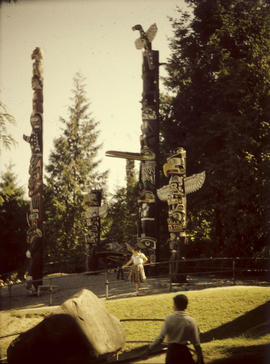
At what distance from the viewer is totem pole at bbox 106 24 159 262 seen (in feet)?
58.9

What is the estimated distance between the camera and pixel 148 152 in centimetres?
1892

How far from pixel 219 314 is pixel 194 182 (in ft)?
17.4

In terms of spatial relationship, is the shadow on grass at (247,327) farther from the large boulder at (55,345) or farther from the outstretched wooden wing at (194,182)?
the outstretched wooden wing at (194,182)

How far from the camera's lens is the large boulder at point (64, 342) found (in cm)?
798

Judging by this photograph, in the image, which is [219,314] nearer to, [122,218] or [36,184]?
[36,184]

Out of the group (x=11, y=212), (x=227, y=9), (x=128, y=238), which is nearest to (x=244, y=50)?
(x=227, y=9)

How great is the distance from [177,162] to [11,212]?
1963 cm

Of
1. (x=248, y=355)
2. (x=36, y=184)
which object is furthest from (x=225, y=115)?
(x=248, y=355)

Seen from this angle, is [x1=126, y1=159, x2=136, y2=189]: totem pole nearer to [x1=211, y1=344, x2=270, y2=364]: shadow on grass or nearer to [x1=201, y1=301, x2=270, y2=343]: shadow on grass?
[x1=201, y1=301, x2=270, y2=343]: shadow on grass

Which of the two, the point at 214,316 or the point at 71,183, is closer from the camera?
the point at 214,316

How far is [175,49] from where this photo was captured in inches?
1113

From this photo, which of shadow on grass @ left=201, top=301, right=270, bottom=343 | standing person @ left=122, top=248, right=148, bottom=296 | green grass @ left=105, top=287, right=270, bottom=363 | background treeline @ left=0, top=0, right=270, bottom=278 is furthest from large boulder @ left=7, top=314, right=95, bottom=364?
background treeline @ left=0, top=0, right=270, bottom=278

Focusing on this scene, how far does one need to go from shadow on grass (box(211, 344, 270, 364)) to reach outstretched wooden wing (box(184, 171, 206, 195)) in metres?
7.50

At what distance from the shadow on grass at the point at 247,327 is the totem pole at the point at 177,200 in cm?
395
